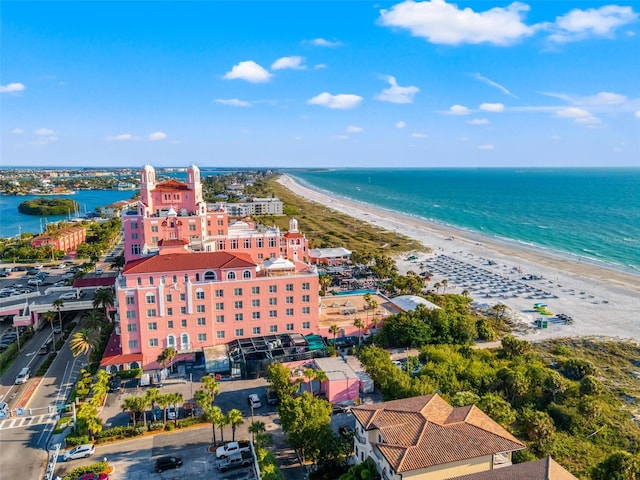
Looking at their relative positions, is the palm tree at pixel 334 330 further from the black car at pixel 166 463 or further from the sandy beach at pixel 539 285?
the sandy beach at pixel 539 285

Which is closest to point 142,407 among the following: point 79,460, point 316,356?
point 79,460

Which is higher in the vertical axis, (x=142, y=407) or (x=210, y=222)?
(x=210, y=222)

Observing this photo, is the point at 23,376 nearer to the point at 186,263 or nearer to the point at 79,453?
the point at 79,453

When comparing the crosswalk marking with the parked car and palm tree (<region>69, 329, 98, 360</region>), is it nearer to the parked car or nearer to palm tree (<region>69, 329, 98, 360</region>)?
the parked car

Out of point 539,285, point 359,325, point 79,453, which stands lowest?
point 79,453

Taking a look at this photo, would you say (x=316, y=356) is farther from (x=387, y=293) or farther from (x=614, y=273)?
(x=614, y=273)

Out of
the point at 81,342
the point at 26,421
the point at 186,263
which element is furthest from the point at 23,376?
the point at 186,263
